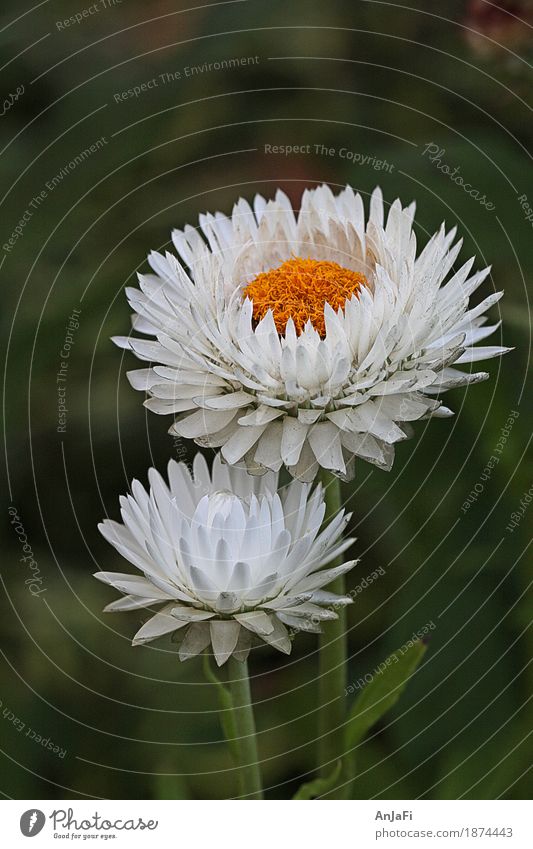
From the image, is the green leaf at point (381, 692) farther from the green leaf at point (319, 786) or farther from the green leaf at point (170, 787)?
the green leaf at point (170, 787)

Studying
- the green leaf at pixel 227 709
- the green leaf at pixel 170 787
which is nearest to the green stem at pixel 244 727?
the green leaf at pixel 227 709

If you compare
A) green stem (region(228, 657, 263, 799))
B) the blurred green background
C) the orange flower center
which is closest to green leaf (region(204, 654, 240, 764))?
green stem (region(228, 657, 263, 799))

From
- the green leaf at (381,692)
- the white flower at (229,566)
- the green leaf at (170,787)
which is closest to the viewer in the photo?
the white flower at (229,566)

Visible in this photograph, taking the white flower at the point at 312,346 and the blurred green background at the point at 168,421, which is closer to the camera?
the white flower at the point at 312,346

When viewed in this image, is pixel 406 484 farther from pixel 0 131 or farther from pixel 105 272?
pixel 0 131
